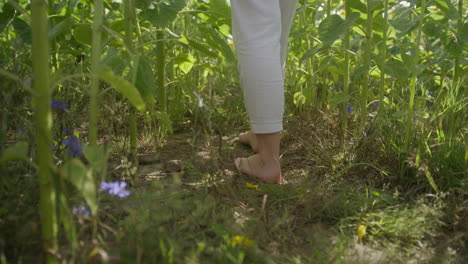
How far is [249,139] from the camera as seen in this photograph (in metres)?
2.11

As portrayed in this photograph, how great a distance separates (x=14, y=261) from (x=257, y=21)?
1084 mm

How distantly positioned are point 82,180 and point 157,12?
0.88m

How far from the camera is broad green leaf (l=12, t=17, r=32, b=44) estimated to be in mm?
1822

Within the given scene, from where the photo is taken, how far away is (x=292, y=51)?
8.25 feet

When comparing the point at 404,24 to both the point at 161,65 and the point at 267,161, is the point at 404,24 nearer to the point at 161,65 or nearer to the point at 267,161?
the point at 267,161

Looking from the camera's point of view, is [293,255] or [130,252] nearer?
[130,252]

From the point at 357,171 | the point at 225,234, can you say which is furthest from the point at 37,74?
the point at 357,171

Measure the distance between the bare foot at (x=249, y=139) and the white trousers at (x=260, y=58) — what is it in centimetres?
37

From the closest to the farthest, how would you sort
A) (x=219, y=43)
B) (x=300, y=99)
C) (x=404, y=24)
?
(x=219, y=43)
(x=404, y=24)
(x=300, y=99)

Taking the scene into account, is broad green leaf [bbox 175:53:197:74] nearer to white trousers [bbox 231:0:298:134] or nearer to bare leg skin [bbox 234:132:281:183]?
white trousers [bbox 231:0:298:134]

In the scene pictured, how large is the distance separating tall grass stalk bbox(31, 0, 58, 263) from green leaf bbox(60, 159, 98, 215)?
6cm

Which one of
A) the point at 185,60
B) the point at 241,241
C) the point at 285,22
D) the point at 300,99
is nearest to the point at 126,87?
the point at 241,241

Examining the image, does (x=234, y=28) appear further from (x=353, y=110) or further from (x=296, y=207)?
(x=353, y=110)

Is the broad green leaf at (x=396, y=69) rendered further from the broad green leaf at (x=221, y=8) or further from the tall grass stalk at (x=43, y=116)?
the tall grass stalk at (x=43, y=116)
